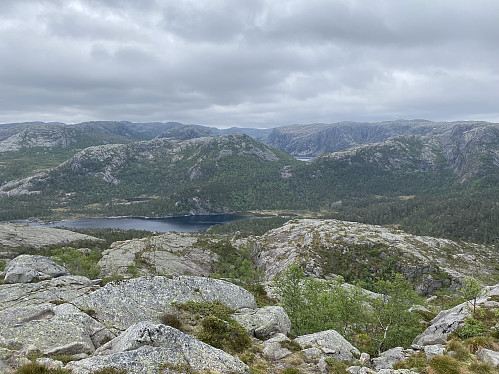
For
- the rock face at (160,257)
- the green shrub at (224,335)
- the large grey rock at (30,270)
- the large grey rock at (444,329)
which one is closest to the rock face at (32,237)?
the rock face at (160,257)

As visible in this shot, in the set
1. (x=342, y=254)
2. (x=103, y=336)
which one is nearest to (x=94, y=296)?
(x=103, y=336)

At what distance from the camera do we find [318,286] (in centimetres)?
4894

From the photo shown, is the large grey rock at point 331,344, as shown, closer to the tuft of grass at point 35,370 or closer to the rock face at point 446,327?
the rock face at point 446,327

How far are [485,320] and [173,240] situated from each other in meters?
154

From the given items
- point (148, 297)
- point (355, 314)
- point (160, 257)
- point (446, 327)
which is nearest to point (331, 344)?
point (355, 314)

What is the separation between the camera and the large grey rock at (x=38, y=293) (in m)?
32.6

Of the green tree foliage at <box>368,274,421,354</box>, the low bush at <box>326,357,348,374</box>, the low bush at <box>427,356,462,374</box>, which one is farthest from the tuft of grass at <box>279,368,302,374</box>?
the green tree foliage at <box>368,274,421,354</box>

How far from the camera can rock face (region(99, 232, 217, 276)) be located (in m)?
113

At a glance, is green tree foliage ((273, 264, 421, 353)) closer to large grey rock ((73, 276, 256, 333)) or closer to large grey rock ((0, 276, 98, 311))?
large grey rock ((73, 276, 256, 333))

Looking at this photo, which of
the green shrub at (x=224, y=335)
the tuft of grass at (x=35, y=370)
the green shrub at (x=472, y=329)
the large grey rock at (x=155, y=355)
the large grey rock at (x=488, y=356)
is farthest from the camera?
the green shrub at (x=472, y=329)

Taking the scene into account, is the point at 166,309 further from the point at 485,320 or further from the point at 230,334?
the point at 485,320

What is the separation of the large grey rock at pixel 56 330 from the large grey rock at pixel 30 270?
27.0 meters

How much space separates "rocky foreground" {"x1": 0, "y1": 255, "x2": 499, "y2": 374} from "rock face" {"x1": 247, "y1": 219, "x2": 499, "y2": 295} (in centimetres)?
9348

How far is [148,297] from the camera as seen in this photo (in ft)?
101
